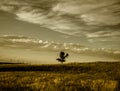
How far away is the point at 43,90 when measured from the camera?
14.3 m

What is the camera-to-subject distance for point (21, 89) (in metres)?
15.0

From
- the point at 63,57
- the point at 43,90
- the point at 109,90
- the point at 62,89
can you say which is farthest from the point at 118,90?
the point at 63,57

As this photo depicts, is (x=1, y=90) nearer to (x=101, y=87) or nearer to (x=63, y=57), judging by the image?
(x=101, y=87)

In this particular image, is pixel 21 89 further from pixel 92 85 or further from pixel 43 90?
pixel 92 85

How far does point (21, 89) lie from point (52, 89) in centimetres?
204

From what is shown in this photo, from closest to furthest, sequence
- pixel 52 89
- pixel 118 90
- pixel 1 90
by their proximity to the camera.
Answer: pixel 1 90, pixel 52 89, pixel 118 90

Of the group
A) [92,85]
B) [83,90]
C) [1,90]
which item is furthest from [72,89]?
[1,90]

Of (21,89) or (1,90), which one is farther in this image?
(21,89)

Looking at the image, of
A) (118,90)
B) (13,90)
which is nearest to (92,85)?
(118,90)

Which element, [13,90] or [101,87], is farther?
[101,87]

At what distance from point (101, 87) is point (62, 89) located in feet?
10.1

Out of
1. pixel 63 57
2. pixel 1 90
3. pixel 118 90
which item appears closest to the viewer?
pixel 1 90

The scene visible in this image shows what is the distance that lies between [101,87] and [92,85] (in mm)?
772

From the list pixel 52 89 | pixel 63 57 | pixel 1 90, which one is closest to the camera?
pixel 1 90
